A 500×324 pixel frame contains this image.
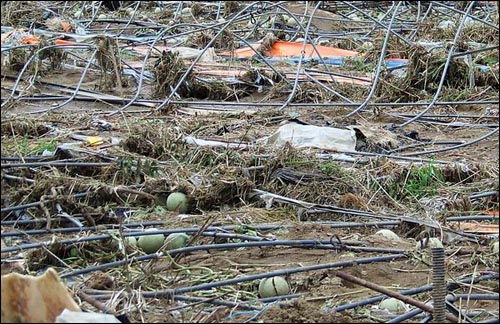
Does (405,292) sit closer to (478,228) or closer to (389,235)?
(389,235)

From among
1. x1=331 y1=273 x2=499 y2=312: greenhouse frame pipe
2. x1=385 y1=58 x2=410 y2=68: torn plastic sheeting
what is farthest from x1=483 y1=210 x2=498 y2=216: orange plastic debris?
x1=385 y1=58 x2=410 y2=68: torn plastic sheeting

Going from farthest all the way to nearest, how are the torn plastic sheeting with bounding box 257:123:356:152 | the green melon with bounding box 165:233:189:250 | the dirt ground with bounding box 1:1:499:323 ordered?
the torn plastic sheeting with bounding box 257:123:356:152
the green melon with bounding box 165:233:189:250
the dirt ground with bounding box 1:1:499:323

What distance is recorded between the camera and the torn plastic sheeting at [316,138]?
6742mm

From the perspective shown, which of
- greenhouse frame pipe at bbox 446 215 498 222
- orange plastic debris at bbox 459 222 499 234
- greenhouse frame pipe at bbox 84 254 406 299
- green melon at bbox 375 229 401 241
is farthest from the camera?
greenhouse frame pipe at bbox 446 215 498 222

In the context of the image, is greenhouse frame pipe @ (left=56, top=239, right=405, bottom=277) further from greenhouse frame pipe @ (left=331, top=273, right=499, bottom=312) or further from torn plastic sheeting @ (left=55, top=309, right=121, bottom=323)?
torn plastic sheeting @ (left=55, top=309, right=121, bottom=323)

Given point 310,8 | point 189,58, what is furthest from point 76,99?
point 310,8

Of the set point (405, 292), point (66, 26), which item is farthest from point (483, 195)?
point (66, 26)

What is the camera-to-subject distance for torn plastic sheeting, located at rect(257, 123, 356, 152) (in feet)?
22.1

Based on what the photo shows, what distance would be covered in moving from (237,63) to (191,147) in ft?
14.9

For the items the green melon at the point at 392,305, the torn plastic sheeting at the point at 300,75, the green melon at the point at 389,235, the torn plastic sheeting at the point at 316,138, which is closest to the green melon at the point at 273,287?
the green melon at the point at 392,305

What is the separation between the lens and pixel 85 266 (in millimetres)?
4332

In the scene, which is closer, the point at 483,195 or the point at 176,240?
the point at 176,240

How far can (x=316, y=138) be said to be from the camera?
687cm

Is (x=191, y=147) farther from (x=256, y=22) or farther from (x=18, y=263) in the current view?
(x=256, y=22)
